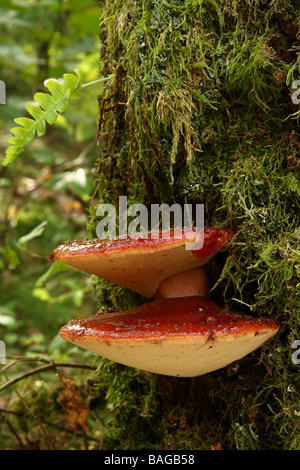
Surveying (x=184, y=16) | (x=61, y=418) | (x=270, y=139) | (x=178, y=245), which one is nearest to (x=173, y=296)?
(x=178, y=245)

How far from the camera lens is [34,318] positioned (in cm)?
579

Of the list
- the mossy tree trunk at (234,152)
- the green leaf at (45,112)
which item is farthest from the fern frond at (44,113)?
the mossy tree trunk at (234,152)

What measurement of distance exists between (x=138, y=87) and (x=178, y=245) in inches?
31.1

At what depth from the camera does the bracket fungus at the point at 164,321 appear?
1384mm

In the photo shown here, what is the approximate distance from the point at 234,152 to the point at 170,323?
81 centimetres

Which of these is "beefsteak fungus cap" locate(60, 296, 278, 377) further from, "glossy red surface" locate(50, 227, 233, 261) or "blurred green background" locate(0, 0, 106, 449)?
"blurred green background" locate(0, 0, 106, 449)

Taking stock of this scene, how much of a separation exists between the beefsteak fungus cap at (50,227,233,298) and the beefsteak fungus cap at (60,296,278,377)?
6.0 inches

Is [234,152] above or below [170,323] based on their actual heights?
above

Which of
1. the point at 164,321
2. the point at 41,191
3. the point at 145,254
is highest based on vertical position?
the point at 41,191

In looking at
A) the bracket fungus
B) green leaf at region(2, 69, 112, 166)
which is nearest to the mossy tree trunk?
the bracket fungus

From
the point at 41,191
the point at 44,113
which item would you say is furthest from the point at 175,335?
the point at 41,191

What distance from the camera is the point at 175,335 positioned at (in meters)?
1.35

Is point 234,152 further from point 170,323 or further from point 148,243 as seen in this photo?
point 170,323

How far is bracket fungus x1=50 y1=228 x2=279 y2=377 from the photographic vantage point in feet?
4.54
